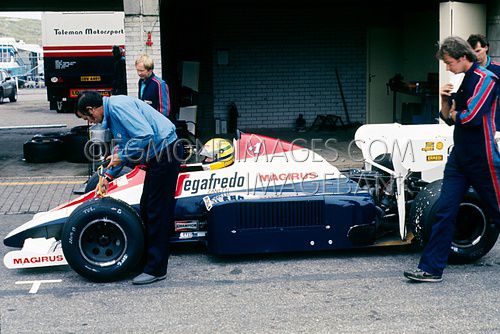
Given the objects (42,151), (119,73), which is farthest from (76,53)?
(42,151)

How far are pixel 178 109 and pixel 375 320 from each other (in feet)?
33.1

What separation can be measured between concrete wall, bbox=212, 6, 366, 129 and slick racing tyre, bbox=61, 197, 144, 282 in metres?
10.1

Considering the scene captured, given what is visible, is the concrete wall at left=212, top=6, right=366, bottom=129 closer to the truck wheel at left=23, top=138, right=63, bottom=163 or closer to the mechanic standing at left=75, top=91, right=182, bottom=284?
the truck wheel at left=23, top=138, right=63, bottom=163

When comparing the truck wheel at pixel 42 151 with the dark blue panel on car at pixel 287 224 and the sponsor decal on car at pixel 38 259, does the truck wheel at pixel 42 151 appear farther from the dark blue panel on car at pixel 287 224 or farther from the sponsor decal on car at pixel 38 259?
the dark blue panel on car at pixel 287 224

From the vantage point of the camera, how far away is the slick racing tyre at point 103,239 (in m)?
5.99

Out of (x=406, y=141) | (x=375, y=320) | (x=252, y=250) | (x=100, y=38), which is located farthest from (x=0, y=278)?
(x=100, y=38)

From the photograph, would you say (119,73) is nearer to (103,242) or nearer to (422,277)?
(103,242)

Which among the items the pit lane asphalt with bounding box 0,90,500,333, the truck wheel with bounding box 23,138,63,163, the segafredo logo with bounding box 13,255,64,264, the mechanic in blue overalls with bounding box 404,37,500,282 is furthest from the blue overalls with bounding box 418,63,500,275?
the truck wheel with bounding box 23,138,63,163

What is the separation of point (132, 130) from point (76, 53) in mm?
18482

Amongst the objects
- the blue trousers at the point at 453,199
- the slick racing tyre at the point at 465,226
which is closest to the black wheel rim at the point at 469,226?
the slick racing tyre at the point at 465,226

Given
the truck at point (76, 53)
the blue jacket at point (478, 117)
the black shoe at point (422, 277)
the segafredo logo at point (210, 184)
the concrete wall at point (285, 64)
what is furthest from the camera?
the truck at point (76, 53)

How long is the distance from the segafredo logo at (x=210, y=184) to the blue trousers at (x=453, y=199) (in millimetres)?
1770

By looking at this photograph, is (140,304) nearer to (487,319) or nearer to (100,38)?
(487,319)

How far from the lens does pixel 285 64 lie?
53.1 feet
